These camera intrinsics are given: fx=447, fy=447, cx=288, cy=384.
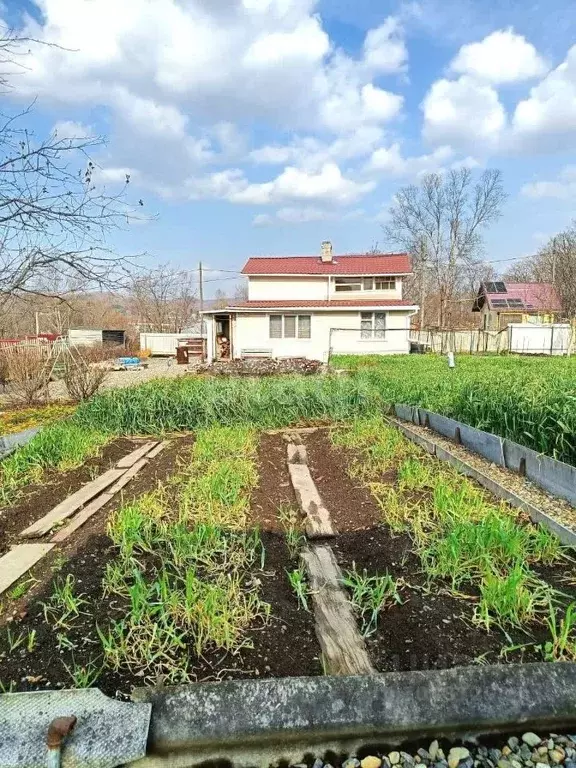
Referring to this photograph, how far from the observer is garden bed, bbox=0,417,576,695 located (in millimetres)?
1639

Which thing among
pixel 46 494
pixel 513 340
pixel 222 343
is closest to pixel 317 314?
pixel 222 343

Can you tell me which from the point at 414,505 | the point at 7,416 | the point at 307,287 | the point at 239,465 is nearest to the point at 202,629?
the point at 414,505

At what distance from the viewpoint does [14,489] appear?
3625 mm

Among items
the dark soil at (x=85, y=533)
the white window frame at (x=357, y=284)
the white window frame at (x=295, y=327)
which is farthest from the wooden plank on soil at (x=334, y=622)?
the white window frame at (x=357, y=284)

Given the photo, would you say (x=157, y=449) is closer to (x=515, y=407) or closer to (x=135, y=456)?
(x=135, y=456)

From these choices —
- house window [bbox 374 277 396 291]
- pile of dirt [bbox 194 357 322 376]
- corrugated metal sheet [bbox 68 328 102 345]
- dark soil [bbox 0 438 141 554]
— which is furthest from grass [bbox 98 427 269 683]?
corrugated metal sheet [bbox 68 328 102 345]

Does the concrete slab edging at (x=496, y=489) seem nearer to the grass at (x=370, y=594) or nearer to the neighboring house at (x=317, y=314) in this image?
the grass at (x=370, y=594)

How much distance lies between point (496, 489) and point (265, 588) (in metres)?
2.07

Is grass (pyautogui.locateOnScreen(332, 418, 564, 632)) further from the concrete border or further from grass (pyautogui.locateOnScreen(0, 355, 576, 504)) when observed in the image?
grass (pyautogui.locateOnScreen(0, 355, 576, 504))

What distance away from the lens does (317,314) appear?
62.4 feet

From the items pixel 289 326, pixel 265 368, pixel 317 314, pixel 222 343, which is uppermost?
pixel 317 314

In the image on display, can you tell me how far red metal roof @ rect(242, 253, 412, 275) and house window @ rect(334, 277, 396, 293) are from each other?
0.39 metres

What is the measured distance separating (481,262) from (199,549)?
38562mm

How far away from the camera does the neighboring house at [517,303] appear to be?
93.8ft
